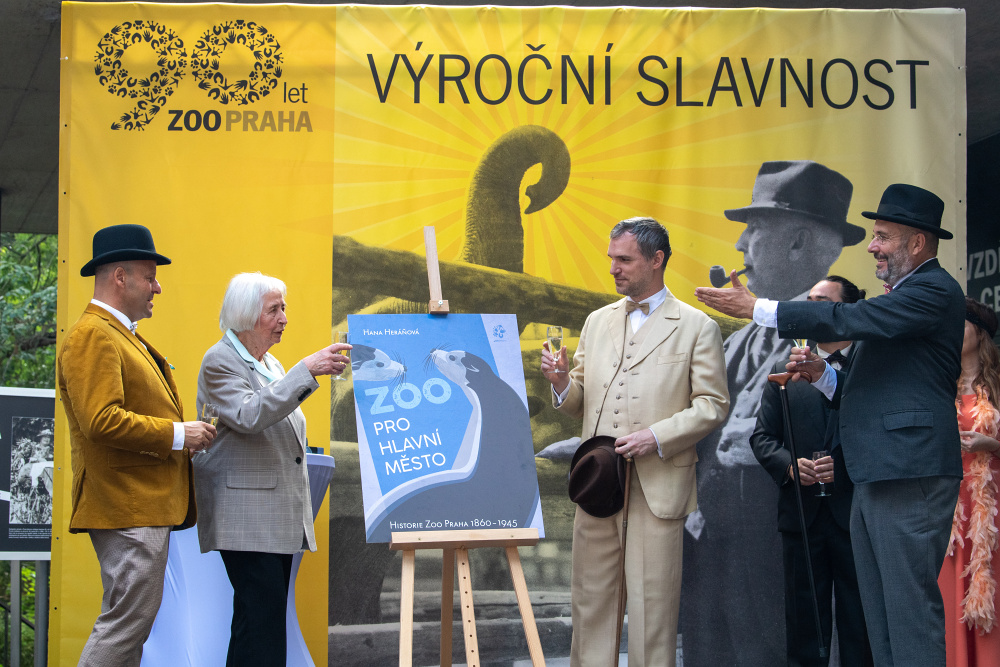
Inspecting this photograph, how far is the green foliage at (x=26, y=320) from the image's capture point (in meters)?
8.59

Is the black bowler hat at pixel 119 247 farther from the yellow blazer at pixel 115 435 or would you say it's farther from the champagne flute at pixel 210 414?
the champagne flute at pixel 210 414

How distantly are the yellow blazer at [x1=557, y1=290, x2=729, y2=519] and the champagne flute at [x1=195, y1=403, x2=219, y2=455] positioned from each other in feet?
4.16

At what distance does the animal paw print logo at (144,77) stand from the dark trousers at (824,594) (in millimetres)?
3235

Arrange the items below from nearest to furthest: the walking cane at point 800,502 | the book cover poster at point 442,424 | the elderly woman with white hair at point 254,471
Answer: the elderly woman with white hair at point 254,471 < the book cover poster at point 442,424 < the walking cane at point 800,502

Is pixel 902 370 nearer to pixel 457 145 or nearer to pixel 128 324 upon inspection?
pixel 457 145

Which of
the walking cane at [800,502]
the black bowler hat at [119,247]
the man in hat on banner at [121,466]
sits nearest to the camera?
the man in hat on banner at [121,466]

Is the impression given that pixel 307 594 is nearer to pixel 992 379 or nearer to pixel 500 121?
pixel 500 121

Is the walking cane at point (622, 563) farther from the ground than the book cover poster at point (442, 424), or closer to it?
closer to it

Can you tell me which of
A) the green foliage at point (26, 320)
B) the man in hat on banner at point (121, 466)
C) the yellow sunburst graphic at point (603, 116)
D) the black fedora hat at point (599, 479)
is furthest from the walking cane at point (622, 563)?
the green foliage at point (26, 320)

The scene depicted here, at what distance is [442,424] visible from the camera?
10.4ft

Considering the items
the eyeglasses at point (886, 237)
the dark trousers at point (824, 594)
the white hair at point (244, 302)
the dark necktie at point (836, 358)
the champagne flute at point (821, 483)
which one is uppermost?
the eyeglasses at point (886, 237)

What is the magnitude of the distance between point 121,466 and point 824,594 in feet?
8.27

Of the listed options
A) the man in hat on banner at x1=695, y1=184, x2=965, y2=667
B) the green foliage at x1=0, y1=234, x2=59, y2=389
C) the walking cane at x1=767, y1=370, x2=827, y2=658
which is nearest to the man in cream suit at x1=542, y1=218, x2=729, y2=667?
the walking cane at x1=767, y1=370, x2=827, y2=658

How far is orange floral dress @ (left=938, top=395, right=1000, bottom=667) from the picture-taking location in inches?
137
